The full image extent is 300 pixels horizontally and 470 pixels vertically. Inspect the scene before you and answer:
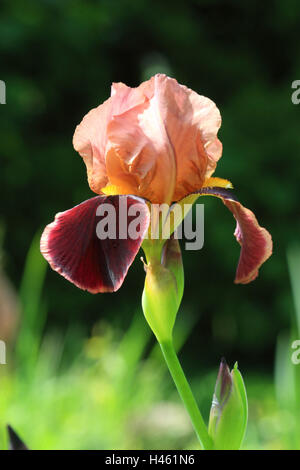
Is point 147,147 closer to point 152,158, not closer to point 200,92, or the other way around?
point 152,158

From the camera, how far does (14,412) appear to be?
213 cm

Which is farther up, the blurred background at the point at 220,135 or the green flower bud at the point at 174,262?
the blurred background at the point at 220,135

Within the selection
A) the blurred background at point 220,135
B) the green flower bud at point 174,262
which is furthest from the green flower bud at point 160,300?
the blurred background at point 220,135

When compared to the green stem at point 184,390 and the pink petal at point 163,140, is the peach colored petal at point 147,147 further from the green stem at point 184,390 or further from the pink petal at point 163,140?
the green stem at point 184,390

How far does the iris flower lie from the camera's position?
0.64 m

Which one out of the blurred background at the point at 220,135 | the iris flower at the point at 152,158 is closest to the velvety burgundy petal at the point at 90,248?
the iris flower at the point at 152,158

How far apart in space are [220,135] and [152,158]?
3845 mm

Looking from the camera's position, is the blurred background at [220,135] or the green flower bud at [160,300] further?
the blurred background at [220,135]

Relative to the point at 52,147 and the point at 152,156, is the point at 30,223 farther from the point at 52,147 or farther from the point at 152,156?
the point at 152,156

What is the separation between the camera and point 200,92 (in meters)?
4.79

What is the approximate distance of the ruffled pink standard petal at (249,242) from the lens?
25.6 inches

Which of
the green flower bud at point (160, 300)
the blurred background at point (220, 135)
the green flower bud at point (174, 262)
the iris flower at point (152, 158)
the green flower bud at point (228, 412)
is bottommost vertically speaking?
the green flower bud at point (228, 412)

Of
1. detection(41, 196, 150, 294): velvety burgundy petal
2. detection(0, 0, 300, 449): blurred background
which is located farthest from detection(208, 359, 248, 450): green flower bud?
detection(0, 0, 300, 449): blurred background

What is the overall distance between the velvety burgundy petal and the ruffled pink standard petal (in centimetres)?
11
